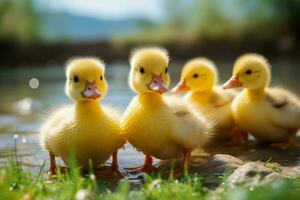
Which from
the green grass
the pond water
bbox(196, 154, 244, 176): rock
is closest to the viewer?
the green grass

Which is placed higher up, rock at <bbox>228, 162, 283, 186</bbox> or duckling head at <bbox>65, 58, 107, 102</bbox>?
duckling head at <bbox>65, 58, 107, 102</bbox>

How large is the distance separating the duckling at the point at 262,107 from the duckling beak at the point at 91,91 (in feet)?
4.87

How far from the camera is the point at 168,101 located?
4055 millimetres

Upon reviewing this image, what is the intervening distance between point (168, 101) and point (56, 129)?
827mm

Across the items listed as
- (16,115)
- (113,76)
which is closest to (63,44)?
(113,76)

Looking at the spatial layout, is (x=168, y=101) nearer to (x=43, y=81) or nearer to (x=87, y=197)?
(x=87, y=197)

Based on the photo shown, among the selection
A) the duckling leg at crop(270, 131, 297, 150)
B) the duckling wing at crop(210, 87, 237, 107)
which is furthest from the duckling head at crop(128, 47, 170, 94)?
the duckling leg at crop(270, 131, 297, 150)

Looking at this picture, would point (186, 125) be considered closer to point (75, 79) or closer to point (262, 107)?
point (75, 79)

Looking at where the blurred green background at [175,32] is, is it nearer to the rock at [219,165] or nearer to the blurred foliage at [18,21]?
the blurred foliage at [18,21]

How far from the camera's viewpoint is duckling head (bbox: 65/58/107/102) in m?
3.79

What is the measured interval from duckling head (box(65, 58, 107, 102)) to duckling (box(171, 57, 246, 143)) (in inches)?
49.3

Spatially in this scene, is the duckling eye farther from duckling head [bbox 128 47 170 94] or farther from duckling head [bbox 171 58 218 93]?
duckling head [bbox 128 47 170 94]

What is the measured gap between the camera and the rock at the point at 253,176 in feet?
9.90

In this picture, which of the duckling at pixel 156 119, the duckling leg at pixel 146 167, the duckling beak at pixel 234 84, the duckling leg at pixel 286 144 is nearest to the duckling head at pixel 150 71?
the duckling at pixel 156 119
